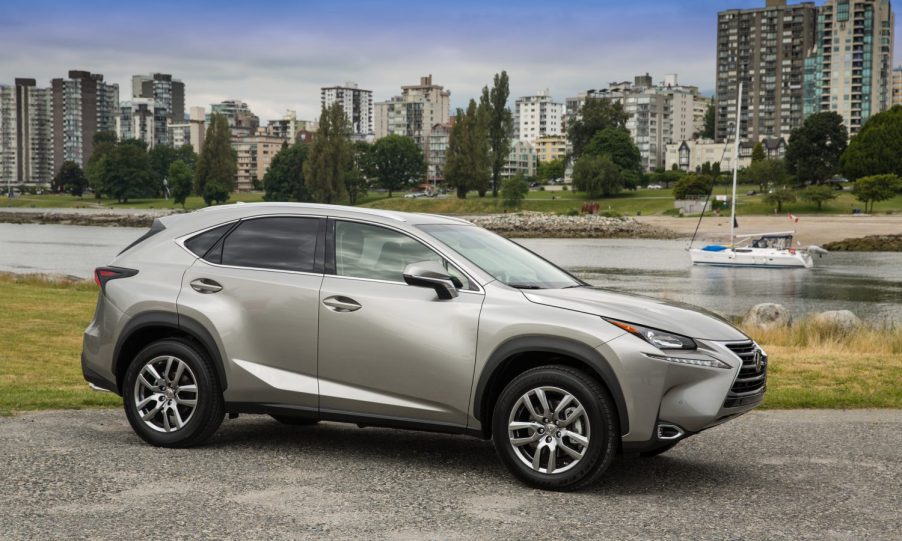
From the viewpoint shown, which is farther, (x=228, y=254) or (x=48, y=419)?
(x=48, y=419)

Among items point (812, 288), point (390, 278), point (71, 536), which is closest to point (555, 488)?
point (390, 278)

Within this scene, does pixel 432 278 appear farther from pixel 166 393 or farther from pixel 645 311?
pixel 166 393

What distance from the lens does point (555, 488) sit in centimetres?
604

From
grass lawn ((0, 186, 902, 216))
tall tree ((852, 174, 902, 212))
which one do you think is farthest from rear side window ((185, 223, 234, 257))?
tall tree ((852, 174, 902, 212))

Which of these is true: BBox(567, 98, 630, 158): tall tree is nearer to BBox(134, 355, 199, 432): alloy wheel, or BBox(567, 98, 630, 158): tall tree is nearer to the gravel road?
the gravel road

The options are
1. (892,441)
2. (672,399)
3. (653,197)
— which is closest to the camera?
(672,399)

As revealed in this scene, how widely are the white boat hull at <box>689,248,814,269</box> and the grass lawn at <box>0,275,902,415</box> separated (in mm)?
42528

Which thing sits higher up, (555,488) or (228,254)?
(228,254)

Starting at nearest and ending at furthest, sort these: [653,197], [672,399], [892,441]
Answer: [672,399], [892,441], [653,197]

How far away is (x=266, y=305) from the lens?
689 cm

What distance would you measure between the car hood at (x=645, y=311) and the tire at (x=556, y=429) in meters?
0.41

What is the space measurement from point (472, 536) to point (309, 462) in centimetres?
203

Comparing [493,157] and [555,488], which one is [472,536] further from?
[493,157]

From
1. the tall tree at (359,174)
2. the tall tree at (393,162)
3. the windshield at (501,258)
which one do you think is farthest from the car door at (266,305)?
the tall tree at (393,162)
